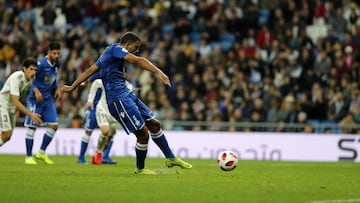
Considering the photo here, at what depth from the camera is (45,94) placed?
19.5 meters

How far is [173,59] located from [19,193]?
18.7 m

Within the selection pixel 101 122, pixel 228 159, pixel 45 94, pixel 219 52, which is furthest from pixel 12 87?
pixel 219 52

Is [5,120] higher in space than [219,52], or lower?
lower

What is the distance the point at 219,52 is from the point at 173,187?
17.2 m

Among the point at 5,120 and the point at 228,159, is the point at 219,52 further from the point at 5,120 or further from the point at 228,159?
the point at 228,159

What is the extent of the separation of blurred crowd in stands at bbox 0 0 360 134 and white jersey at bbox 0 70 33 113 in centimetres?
908

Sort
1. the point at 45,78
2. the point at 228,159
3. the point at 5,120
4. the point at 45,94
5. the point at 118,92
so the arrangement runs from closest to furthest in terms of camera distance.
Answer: the point at 118,92 → the point at 228,159 → the point at 5,120 → the point at 45,78 → the point at 45,94

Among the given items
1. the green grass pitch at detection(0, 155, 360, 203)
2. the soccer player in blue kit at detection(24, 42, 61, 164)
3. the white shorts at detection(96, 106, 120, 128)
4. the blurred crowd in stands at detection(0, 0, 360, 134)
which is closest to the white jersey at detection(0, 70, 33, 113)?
the soccer player in blue kit at detection(24, 42, 61, 164)

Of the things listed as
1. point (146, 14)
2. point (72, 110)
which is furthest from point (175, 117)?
point (146, 14)

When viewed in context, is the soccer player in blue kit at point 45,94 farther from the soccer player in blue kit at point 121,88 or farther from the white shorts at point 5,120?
the soccer player in blue kit at point 121,88

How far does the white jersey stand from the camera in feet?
58.5

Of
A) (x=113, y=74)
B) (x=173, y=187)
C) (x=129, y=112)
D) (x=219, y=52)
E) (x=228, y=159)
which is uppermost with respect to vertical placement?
(x=219, y=52)

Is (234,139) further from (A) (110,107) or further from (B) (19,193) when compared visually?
(B) (19,193)

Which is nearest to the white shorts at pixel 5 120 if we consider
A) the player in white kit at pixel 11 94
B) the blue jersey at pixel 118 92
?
the player in white kit at pixel 11 94
